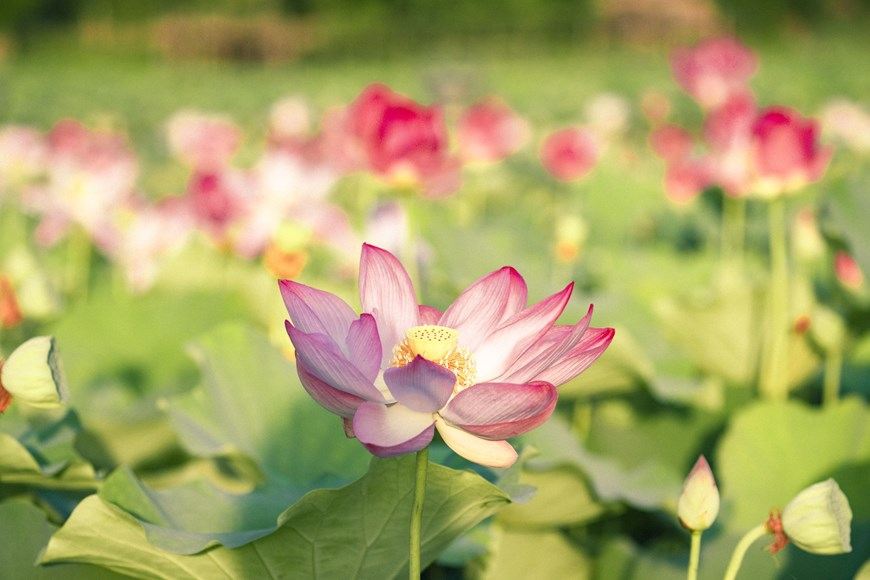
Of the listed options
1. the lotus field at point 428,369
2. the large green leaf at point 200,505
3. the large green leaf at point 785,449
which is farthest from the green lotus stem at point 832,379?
the large green leaf at point 200,505

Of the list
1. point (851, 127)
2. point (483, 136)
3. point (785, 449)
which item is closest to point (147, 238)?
point (483, 136)

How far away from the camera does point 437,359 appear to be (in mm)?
616

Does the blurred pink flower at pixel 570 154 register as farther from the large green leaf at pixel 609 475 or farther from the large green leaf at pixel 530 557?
the large green leaf at pixel 530 557

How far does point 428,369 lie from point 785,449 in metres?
0.81

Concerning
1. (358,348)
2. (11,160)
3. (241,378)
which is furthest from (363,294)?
(11,160)

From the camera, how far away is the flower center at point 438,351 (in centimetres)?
61

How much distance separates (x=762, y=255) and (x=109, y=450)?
1625 mm

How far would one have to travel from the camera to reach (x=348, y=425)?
607mm

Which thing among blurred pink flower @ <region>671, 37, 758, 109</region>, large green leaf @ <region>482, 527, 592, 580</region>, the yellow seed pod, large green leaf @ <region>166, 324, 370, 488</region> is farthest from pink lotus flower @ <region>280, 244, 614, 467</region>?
blurred pink flower @ <region>671, 37, 758, 109</region>

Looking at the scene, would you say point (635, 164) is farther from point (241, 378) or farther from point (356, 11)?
point (356, 11)

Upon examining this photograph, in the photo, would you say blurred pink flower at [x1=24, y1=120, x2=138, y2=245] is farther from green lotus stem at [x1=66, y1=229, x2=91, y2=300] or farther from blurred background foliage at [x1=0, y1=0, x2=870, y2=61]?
blurred background foliage at [x1=0, y1=0, x2=870, y2=61]

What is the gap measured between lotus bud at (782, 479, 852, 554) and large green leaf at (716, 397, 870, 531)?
0.51 meters

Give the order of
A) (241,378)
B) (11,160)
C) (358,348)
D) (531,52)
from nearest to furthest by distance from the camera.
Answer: (358,348)
(241,378)
(11,160)
(531,52)

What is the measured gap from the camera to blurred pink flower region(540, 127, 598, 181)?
246cm
